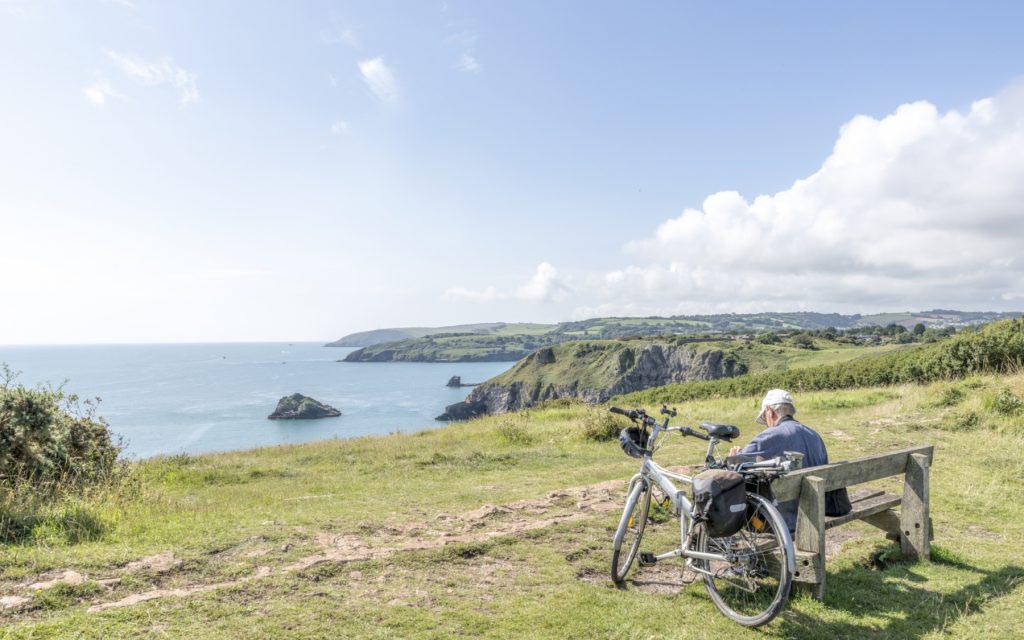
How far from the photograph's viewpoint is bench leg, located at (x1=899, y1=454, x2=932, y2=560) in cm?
600

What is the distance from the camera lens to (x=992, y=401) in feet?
46.3

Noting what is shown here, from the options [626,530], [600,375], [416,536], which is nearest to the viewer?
[626,530]

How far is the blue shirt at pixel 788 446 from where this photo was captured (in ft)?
17.2

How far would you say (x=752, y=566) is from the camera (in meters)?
4.80

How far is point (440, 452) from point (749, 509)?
1123 centimetres

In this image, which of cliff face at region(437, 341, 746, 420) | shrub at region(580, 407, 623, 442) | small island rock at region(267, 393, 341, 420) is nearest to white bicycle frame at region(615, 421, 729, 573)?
shrub at region(580, 407, 623, 442)

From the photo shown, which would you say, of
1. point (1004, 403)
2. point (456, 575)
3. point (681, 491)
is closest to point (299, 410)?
point (1004, 403)

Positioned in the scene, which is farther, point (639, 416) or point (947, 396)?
point (947, 396)

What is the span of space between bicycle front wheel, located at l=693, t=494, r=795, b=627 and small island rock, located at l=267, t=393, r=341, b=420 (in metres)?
112

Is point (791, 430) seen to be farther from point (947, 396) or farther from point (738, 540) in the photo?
point (947, 396)

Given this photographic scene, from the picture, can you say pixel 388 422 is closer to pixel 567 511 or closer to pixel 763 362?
pixel 763 362

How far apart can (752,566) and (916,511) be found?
108 inches

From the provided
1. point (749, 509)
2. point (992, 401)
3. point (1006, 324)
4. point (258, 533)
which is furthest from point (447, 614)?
point (1006, 324)

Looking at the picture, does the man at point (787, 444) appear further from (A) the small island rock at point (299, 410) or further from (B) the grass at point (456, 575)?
(A) the small island rock at point (299, 410)
